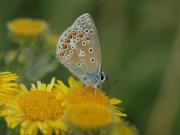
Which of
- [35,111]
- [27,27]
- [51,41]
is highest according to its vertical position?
[27,27]

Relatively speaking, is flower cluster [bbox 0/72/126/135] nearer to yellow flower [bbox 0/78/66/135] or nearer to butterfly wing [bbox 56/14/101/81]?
yellow flower [bbox 0/78/66/135]

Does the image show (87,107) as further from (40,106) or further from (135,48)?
(135,48)

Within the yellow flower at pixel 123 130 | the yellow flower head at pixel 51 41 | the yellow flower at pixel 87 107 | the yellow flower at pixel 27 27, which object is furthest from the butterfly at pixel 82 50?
the yellow flower head at pixel 51 41

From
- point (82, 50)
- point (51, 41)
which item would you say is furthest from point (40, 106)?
point (51, 41)

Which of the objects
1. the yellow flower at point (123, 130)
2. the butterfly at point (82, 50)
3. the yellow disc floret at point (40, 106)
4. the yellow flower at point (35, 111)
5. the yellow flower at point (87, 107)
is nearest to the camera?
the yellow flower at point (123, 130)

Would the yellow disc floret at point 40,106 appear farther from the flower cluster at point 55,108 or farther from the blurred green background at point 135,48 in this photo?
the blurred green background at point 135,48
